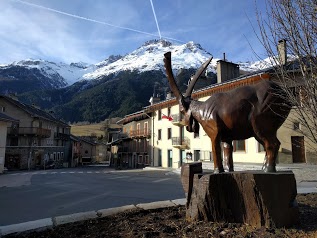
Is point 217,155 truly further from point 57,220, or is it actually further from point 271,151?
point 57,220

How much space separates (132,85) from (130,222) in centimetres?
11905

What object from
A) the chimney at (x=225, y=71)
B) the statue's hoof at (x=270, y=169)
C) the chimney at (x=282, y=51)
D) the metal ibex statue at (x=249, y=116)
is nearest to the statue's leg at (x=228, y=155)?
the metal ibex statue at (x=249, y=116)

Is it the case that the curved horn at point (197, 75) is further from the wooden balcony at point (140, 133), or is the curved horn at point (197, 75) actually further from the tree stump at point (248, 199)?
the wooden balcony at point (140, 133)

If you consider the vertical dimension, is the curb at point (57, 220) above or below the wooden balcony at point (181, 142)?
below

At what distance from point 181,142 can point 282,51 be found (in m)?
26.3

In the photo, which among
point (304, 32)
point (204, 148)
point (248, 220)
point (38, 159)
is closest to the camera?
point (304, 32)

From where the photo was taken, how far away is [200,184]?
450 centimetres

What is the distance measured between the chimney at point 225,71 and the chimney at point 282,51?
22.4 meters

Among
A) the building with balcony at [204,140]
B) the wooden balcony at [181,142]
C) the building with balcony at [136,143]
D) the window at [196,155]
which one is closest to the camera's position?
the building with balcony at [204,140]

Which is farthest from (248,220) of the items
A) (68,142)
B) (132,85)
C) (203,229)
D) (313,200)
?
(132,85)

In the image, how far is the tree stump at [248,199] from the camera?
13.8 ft

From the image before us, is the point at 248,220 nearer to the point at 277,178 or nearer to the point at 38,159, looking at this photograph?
the point at 277,178

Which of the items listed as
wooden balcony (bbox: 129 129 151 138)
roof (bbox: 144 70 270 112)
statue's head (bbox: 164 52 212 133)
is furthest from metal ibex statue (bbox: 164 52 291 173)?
wooden balcony (bbox: 129 129 151 138)

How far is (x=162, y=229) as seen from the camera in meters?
4.18
